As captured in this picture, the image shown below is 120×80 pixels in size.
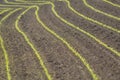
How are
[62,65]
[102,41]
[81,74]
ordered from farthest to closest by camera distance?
[102,41], [62,65], [81,74]

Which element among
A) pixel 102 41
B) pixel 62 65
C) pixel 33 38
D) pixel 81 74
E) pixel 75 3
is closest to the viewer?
pixel 81 74

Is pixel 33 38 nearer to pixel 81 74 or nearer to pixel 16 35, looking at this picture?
pixel 16 35

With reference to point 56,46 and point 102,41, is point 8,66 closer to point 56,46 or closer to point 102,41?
point 56,46

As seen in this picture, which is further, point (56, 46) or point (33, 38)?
point (33, 38)

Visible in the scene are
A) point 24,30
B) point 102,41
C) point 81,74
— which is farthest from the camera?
point 24,30

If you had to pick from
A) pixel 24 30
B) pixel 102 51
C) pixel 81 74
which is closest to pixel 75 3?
pixel 24 30

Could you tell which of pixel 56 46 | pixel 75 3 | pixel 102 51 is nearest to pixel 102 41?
pixel 102 51
